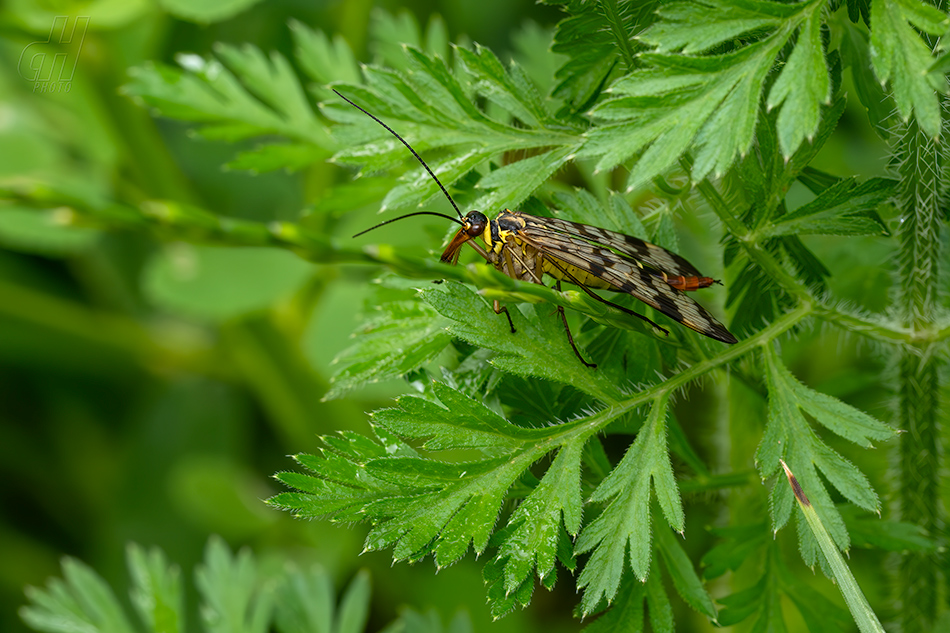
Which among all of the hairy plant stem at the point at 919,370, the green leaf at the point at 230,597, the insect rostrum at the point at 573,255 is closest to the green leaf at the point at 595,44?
the insect rostrum at the point at 573,255

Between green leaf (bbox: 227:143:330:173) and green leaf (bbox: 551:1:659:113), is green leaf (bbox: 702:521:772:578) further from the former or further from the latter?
green leaf (bbox: 227:143:330:173)

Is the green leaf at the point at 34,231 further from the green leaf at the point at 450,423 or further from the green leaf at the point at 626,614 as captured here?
the green leaf at the point at 626,614

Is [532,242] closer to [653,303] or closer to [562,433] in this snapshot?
[653,303]

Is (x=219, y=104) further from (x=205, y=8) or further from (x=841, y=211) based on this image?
(x=841, y=211)

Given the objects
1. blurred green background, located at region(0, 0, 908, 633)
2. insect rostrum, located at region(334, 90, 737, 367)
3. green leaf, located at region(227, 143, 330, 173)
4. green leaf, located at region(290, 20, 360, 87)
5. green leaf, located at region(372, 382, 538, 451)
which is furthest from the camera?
blurred green background, located at region(0, 0, 908, 633)

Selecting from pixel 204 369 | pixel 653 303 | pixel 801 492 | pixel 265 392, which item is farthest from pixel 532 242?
pixel 204 369

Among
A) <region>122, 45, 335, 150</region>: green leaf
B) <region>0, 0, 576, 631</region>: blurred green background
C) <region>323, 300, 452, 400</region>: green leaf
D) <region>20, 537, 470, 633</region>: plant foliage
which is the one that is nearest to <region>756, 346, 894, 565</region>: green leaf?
<region>323, 300, 452, 400</region>: green leaf
